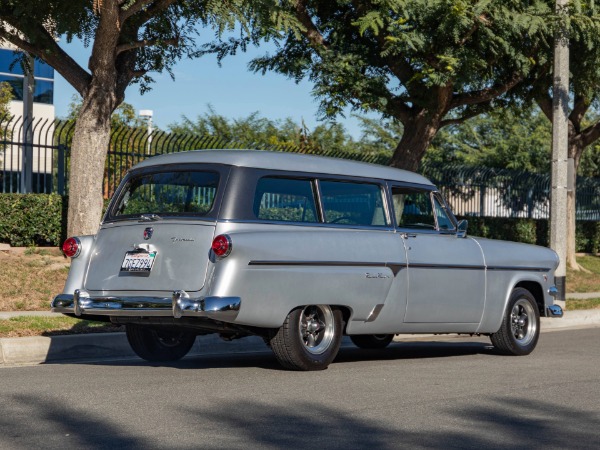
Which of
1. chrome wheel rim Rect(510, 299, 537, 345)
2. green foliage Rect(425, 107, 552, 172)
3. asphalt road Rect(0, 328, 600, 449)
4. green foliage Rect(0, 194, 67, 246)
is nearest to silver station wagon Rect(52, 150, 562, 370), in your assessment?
asphalt road Rect(0, 328, 600, 449)

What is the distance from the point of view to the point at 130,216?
30.9 ft

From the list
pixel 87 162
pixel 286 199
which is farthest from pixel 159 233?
pixel 87 162

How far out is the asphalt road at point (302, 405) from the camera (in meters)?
6.14

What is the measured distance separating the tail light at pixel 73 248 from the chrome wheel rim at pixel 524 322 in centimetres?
468

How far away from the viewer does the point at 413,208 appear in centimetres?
1061

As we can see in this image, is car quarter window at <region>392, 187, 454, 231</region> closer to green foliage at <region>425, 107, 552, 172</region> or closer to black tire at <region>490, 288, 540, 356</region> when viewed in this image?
black tire at <region>490, 288, 540, 356</region>

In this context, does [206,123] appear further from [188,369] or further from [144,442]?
[144,442]

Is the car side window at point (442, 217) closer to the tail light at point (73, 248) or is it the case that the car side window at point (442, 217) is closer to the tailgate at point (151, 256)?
the tailgate at point (151, 256)

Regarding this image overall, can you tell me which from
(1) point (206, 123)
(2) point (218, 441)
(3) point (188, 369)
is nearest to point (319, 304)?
(3) point (188, 369)

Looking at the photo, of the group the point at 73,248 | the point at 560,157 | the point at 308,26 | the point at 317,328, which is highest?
the point at 308,26

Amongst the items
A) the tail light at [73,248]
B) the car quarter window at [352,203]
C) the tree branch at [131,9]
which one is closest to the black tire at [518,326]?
the car quarter window at [352,203]

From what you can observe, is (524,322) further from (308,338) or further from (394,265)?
(308,338)

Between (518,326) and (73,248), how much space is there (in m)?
4.85

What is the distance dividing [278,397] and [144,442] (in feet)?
6.03
